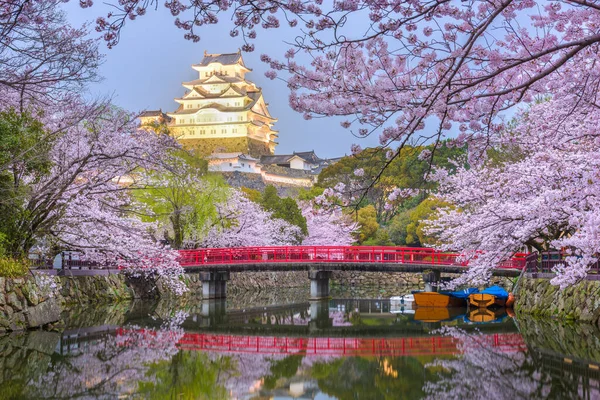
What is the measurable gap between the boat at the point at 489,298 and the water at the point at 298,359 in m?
4.05

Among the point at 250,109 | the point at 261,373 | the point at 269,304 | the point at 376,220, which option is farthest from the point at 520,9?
the point at 250,109

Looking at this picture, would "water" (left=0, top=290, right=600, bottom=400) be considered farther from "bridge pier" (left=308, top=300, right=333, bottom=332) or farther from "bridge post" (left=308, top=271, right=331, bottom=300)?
"bridge post" (left=308, top=271, right=331, bottom=300)

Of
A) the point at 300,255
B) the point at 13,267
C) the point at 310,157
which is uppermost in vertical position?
the point at 310,157

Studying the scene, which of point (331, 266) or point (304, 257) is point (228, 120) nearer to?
point (304, 257)

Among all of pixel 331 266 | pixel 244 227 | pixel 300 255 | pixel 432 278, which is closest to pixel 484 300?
pixel 432 278

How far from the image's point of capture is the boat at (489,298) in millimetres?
24641

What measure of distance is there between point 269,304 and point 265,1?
69.0 ft

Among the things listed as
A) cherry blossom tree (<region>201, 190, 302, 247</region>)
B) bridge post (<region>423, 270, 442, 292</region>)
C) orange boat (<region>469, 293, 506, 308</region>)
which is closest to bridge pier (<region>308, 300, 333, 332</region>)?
bridge post (<region>423, 270, 442, 292</region>)

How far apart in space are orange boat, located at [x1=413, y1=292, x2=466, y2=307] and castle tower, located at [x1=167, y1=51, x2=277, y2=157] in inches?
1872

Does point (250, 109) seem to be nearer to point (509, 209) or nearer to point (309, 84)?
point (509, 209)

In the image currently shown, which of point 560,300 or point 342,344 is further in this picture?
point 560,300

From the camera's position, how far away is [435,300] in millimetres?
25562

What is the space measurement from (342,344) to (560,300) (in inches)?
272

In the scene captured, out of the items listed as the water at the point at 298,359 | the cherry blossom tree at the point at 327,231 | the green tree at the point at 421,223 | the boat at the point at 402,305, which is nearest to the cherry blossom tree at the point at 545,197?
the water at the point at 298,359
